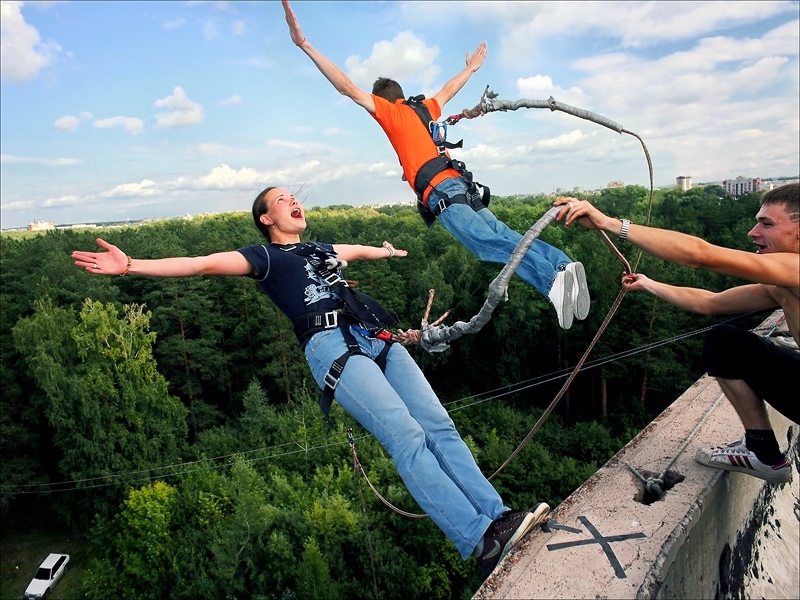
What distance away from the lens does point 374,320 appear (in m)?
3.33

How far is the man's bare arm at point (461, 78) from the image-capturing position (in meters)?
4.23

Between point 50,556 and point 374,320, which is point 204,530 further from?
point 374,320

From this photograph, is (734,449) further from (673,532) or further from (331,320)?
(331,320)

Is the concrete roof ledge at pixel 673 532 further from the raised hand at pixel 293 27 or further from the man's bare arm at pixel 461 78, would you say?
the raised hand at pixel 293 27

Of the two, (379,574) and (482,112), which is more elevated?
(482,112)

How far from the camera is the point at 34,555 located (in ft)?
63.1

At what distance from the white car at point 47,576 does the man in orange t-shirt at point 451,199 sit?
753 inches

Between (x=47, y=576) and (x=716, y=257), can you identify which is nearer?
(x=716, y=257)

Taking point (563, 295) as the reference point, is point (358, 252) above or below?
above

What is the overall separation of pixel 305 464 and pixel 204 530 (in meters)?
3.63

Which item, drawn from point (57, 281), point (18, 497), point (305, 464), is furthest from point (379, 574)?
point (57, 281)

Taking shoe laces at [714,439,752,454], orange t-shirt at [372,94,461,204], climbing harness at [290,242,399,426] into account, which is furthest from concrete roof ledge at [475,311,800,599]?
orange t-shirt at [372,94,461,204]

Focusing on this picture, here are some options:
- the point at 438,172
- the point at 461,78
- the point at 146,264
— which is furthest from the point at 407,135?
the point at 146,264

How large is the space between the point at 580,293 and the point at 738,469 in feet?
5.41
